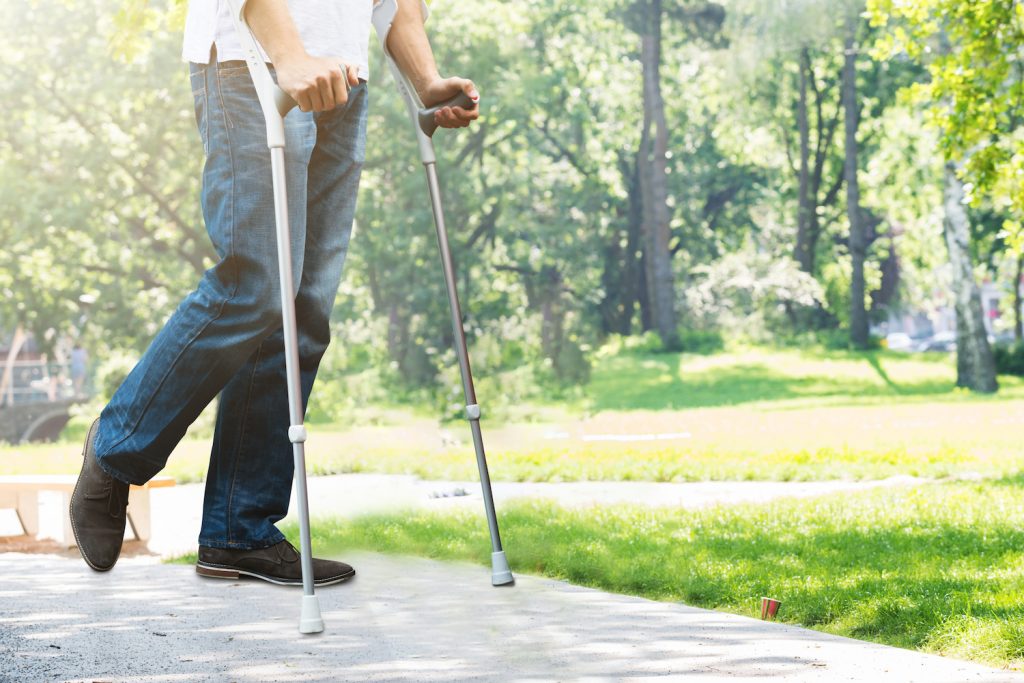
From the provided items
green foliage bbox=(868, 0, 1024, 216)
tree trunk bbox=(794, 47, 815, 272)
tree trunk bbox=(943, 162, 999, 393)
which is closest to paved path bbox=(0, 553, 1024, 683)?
green foliage bbox=(868, 0, 1024, 216)

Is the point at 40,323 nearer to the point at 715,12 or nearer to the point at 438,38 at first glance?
the point at 438,38

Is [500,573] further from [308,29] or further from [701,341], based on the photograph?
[701,341]

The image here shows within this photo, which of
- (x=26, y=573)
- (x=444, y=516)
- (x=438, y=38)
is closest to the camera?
(x=26, y=573)

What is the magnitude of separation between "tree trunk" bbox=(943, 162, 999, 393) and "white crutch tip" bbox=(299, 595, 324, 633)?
18011 millimetres

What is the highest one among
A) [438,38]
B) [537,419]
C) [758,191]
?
[438,38]

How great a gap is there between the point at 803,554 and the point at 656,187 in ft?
71.2

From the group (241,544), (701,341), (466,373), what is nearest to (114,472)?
(241,544)

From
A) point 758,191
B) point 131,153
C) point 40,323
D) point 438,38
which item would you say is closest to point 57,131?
point 131,153

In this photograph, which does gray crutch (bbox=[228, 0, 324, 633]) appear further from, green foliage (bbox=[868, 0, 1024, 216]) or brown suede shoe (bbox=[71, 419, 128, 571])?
green foliage (bbox=[868, 0, 1024, 216])

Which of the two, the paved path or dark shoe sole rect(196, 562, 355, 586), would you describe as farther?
dark shoe sole rect(196, 562, 355, 586)

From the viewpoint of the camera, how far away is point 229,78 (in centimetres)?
300

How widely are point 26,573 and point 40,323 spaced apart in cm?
2099

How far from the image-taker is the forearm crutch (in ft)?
10.5

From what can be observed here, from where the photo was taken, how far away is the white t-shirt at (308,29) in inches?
118
